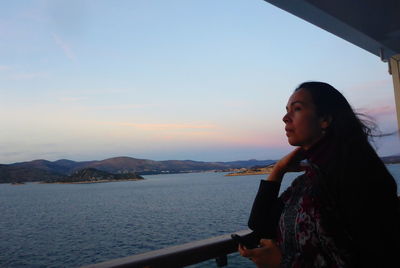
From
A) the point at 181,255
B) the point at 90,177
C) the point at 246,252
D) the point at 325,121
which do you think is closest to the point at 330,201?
the point at 325,121

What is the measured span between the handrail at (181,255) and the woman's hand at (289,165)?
26cm

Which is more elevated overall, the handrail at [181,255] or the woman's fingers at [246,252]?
the woman's fingers at [246,252]

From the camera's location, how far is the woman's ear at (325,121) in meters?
1.08

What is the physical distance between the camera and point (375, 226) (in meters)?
0.78

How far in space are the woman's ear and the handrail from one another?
53cm

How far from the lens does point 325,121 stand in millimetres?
1084

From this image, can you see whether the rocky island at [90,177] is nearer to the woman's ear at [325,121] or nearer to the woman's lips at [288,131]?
the woman's lips at [288,131]

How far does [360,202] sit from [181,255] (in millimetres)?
795

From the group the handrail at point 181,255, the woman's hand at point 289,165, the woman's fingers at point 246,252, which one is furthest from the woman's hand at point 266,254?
the woman's hand at point 289,165

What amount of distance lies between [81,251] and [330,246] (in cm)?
2525

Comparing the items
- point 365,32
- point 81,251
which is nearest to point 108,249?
point 81,251

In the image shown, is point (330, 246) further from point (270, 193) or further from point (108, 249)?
point (108, 249)

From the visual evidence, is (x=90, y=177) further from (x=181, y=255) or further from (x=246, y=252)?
(x=246, y=252)

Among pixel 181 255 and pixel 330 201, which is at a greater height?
pixel 330 201
